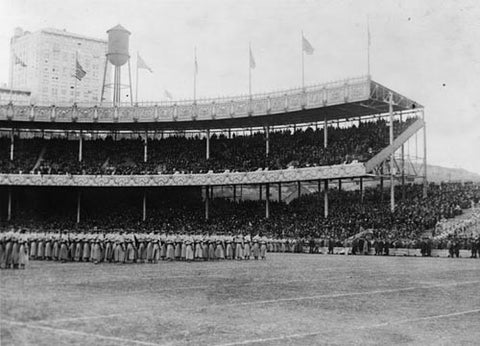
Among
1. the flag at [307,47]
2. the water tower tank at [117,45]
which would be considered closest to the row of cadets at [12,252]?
the flag at [307,47]

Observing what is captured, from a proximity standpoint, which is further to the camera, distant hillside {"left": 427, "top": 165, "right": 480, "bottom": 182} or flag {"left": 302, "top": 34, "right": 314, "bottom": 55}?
distant hillside {"left": 427, "top": 165, "right": 480, "bottom": 182}

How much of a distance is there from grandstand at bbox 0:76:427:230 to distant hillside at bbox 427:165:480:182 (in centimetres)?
7517

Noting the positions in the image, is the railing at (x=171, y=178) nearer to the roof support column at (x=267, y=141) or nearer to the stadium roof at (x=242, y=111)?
the roof support column at (x=267, y=141)

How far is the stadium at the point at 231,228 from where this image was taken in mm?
10328

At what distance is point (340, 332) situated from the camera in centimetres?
957

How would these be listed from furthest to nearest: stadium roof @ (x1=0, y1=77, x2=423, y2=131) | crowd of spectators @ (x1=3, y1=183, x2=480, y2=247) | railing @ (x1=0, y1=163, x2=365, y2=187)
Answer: railing @ (x1=0, y1=163, x2=365, y2=187)
stadium roof @ (x1=0, y1=77, x2=423, y2=131)
crowd of spectators @ (x1=3, y1=183, x2=480, y2=247)

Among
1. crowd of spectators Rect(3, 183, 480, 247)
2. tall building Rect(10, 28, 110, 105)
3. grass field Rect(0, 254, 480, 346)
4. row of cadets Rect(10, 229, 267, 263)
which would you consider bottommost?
grass field Rect(0, 254, 480, 346)

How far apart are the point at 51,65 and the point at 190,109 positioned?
65999 millimetres

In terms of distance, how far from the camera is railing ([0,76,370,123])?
4656 centimetres

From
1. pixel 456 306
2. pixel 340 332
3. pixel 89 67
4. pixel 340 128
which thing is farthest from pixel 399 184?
pixel 89 67

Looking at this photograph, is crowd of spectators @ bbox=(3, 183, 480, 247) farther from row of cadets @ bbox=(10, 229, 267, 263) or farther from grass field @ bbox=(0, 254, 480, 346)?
grass field @ bbox=(0, 254, 480, 346)

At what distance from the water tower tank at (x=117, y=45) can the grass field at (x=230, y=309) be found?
44.5 meters

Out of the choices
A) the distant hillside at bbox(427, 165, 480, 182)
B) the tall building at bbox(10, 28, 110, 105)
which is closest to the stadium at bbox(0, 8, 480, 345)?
the tall building at bbox(10, 28, 110, 105)

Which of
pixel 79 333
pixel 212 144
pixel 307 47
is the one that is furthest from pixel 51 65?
pixel 79 333
